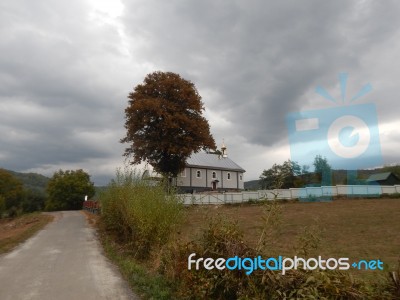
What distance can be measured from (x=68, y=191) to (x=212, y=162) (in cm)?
2261

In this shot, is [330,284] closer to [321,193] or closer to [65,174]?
[321,193]

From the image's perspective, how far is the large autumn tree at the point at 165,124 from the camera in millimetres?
33000

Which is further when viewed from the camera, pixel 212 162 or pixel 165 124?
pixel 212 162

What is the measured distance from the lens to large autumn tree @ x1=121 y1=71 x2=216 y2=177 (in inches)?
1299

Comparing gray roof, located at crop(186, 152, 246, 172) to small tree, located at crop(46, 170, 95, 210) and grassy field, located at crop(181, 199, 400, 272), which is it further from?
grassy field, located at crop(181, 199, 400, 272)

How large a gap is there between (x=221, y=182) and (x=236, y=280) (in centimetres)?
5141

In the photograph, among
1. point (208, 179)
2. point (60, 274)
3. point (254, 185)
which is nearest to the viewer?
point (254, 185)

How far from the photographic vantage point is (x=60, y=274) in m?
7.50

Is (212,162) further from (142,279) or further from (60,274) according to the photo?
(142,279)

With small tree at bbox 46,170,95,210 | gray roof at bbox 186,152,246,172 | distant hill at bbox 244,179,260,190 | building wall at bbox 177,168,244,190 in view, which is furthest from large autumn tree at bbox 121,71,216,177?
distant hill at bbox 244,179,260,190

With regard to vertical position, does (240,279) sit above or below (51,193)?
below

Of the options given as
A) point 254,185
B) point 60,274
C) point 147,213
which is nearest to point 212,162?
point 147,213

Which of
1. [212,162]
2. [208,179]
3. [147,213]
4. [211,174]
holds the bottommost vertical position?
[147,213]

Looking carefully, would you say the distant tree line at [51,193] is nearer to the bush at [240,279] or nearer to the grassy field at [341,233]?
the grassy field at [341,233]
